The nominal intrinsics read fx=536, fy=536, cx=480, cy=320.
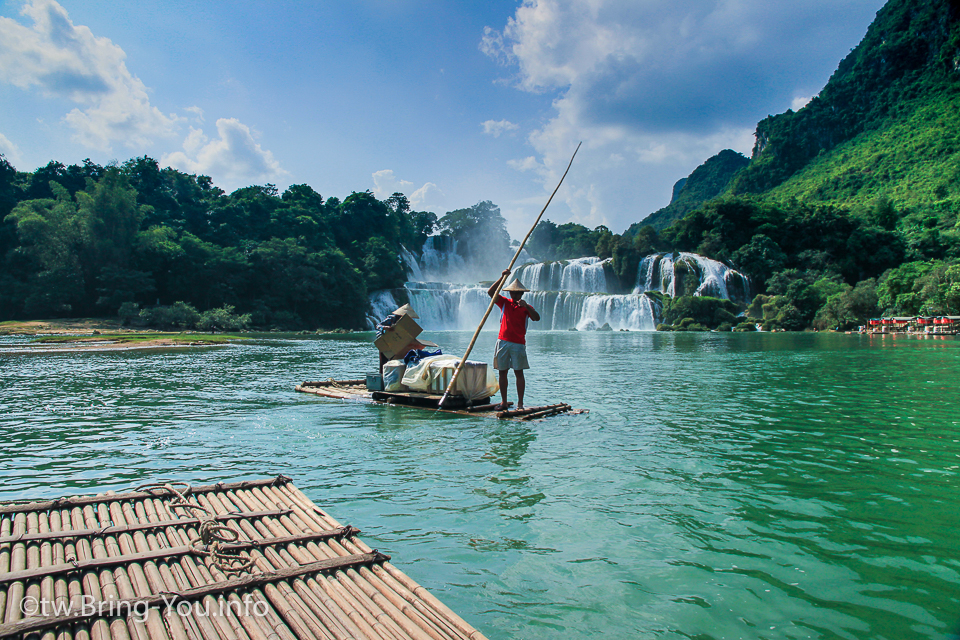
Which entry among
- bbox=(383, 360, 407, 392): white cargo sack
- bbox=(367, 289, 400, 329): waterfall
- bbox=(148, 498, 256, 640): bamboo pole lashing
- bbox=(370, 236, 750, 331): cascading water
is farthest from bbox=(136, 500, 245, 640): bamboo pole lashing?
bbox=(367, 289, 400, 329): waterfall

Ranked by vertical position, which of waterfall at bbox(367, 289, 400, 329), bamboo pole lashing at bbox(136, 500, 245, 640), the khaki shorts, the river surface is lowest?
the river surface

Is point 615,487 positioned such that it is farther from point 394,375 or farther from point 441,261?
point 441,261

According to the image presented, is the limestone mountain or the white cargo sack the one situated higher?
the limestone mountain

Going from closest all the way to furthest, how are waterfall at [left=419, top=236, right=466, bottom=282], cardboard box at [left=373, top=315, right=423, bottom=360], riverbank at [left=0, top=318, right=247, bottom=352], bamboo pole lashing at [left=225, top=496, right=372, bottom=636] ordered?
bamboo pole lashing at [left=225, top=496, right=372, bottom=636], cardboard box at [left=373, top=315, right=423, bottom=360], riverbank at [left=0, top=318, right=247, bottom=352], waterfall at [left=419, top=236, right=466, bottom=282]

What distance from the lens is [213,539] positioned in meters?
3.48

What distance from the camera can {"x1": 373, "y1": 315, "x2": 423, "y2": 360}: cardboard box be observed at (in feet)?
38.5

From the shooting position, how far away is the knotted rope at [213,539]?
316cm

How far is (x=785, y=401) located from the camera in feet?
36.7

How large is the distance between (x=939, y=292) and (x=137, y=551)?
56744mm

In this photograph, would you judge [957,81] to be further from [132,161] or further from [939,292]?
[132,161]

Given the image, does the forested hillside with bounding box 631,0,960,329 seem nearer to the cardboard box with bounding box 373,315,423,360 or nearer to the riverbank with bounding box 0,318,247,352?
the cardboard box with bounding box 373,315,423,360

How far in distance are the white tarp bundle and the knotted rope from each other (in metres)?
6.22

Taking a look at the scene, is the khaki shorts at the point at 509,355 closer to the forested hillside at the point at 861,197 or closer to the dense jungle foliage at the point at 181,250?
the dense jungle foliage at the point at 181,250

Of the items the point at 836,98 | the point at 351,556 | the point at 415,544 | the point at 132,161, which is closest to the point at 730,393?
the point at 415,544
